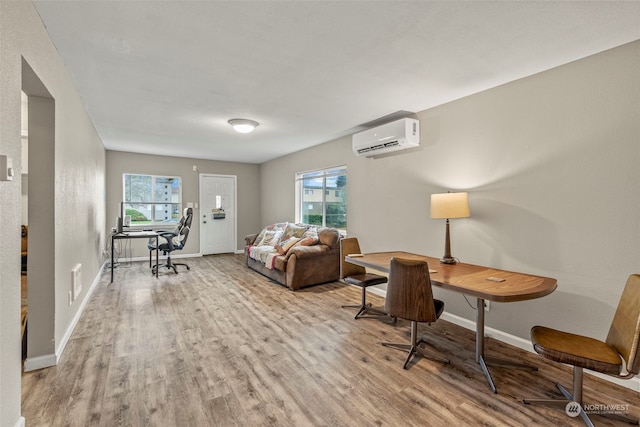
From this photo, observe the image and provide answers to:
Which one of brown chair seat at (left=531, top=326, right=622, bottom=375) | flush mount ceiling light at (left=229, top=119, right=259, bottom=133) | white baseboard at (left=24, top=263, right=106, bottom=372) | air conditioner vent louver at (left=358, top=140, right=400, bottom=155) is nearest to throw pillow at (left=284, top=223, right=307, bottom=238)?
air conditioner vent louver at (left=358, top=140, right=400, bottom=155)

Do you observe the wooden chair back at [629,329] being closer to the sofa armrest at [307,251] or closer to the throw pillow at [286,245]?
the sofa armrest at [307,251]

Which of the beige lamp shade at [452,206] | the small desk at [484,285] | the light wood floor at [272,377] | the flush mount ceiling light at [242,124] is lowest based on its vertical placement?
the light wood floor at [272,377]

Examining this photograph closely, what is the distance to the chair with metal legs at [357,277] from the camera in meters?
3.46

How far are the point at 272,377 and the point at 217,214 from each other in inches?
230

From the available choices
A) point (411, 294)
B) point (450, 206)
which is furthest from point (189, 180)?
point (411, 294)

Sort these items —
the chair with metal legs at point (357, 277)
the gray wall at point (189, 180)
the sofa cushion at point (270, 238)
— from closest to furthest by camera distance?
1. the chair with metal legs at point (357, 277)
2. the sofa cushion at point (270, 238)
3. the gray wall at point (189, 180)

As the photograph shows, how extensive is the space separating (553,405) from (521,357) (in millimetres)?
697

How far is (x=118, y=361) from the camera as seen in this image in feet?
8.06

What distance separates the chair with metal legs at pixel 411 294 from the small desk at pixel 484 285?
0.45 ft

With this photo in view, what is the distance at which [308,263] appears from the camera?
4.61 m

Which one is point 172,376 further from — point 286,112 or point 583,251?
point 583,251

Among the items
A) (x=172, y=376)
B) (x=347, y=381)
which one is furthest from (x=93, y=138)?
(x=347, y=381)

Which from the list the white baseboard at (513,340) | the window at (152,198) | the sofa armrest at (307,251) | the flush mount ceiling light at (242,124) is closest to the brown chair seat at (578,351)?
the white baseboard at (513,340)

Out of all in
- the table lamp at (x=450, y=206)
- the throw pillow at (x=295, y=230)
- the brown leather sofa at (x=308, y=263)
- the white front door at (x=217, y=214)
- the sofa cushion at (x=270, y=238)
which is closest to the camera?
the table lamp at (x=450, y=206)
